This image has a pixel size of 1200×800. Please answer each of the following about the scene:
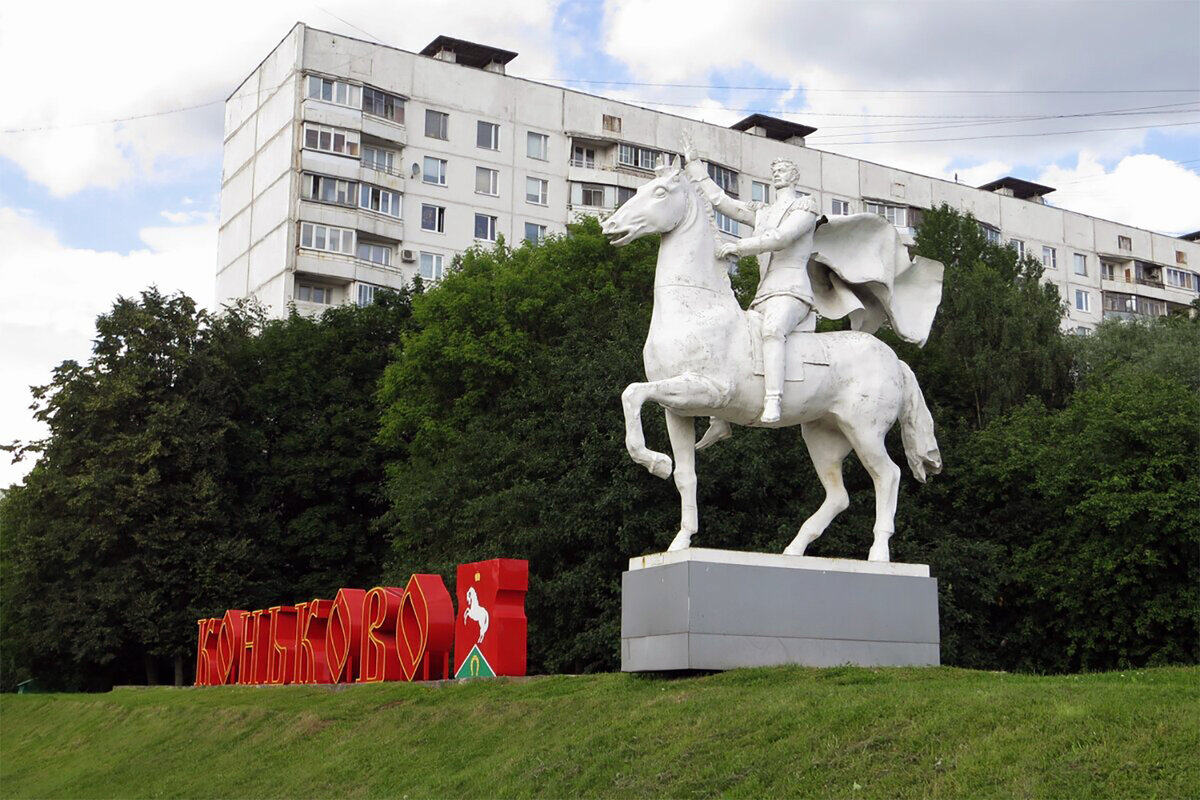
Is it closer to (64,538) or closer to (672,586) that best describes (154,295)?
(64,538)

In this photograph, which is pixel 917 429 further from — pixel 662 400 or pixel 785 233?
pixel 662 400

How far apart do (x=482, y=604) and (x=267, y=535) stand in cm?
2273

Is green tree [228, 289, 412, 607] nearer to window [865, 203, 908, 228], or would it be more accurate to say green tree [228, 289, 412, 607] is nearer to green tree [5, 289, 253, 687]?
green tree [5, 289, 253, 687]

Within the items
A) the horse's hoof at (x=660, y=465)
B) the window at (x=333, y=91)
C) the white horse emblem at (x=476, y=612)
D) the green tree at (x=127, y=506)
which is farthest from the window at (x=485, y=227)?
the horse's hoof at (x=660, y=465)

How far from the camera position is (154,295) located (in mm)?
38719

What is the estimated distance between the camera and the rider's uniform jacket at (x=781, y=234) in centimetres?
1288

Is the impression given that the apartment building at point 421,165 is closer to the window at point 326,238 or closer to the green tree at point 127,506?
the window at point 326,238

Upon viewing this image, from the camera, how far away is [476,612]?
1684 centimetres

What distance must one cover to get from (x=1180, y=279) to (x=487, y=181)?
1509 inches

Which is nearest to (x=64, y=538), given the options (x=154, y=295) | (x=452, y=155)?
(x=154, y=295)

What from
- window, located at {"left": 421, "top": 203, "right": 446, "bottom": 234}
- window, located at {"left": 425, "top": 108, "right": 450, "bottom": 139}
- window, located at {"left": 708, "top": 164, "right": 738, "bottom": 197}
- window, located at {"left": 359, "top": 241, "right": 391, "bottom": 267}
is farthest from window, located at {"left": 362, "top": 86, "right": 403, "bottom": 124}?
window, located at {"left": 708, "top": 164, "right": 738, "bottom": 197}

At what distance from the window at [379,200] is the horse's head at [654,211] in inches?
1423

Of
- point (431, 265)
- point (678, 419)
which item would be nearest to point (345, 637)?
point (678, 419)

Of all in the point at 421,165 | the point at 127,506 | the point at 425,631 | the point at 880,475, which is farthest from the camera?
the point at 421,165
